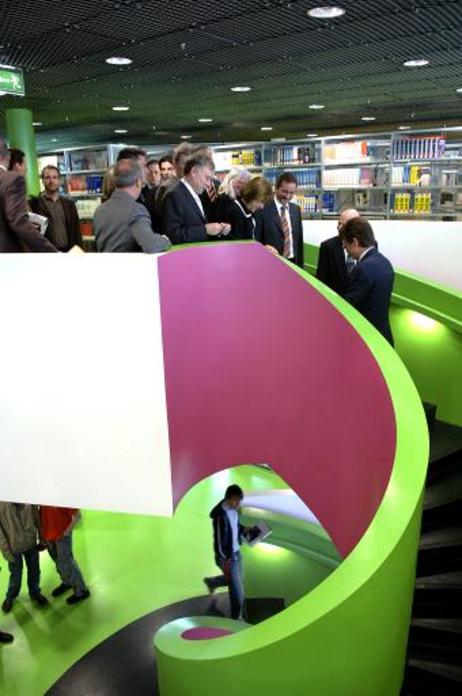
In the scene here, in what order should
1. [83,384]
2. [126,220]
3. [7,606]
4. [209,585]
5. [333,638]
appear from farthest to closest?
[209,585] < [7,606] < [126,220] < [83,384] < [333,638]

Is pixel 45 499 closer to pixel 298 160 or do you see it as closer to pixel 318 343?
pixel 318 343

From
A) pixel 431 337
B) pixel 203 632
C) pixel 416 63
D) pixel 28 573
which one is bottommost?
pixel 28 573

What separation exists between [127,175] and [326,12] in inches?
93.0

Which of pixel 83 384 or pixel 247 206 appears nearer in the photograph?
pixel 83 384

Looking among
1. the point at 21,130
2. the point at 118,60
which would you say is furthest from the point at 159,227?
the point at 21,130

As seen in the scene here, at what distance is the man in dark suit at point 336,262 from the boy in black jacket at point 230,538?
6.51 ft

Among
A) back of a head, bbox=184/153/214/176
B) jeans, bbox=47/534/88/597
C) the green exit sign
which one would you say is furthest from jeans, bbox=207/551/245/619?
the green exit sign

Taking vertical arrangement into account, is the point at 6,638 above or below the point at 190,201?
below

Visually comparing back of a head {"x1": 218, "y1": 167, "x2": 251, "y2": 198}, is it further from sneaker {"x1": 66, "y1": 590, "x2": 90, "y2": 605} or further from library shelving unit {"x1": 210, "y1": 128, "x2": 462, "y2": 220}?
sneaker {"x1": 66, "y1": 590, "x2": 90, "y2": 605}

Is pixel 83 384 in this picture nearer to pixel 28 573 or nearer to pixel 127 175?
pixel 127 175

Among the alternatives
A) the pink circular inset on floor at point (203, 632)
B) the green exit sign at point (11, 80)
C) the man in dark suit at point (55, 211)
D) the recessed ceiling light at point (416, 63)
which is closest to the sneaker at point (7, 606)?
the pink circular inset on floor at point (203, 632)

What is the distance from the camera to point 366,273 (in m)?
3.98

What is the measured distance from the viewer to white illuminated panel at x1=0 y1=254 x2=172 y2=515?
122 inches

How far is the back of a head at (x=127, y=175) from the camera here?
11.5 feet
